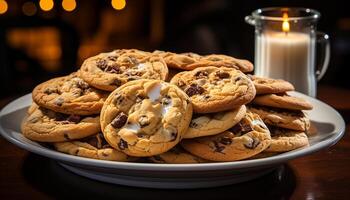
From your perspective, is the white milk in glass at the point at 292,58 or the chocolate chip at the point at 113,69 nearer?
the chocolate chip at the point at 113,69

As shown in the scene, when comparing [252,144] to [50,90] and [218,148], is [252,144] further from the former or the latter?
[50,90]

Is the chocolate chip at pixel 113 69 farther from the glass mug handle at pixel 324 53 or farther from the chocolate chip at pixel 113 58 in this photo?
the glass mug handle at pixel 324 53

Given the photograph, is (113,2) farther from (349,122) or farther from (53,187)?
(53,187)

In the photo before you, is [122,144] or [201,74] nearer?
[122,144]

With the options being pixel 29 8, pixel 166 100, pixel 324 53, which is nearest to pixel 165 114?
pixel 166 100

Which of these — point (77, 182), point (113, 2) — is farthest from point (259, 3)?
point (77, 182)

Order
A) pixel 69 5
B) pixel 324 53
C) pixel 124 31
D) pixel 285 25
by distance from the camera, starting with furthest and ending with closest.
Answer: pixel 124 31
pixel 69 5
pixel 324 53
pixel 285 25

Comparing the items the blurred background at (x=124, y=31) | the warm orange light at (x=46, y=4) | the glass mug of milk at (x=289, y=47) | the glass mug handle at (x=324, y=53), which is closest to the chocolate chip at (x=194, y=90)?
the glass mug of milk at (x=289, y=47)
